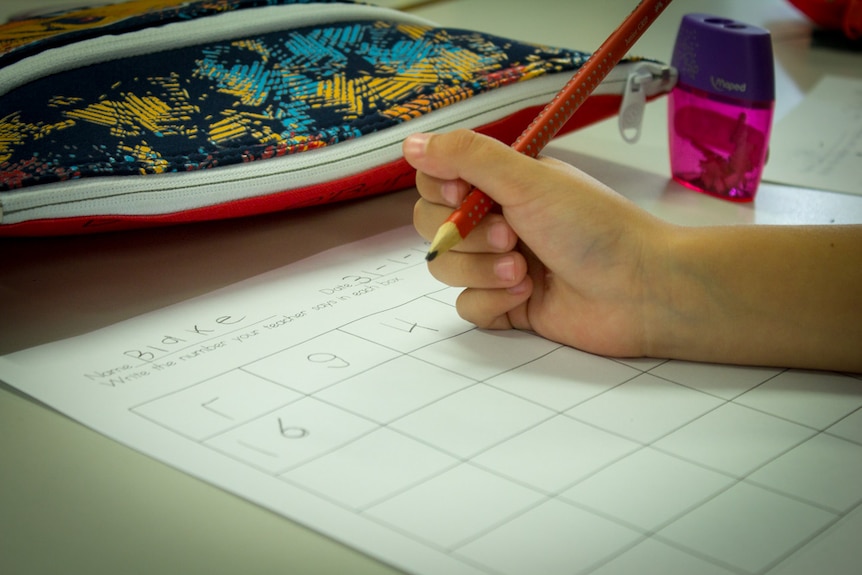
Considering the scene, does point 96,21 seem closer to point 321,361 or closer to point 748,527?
point 321,361

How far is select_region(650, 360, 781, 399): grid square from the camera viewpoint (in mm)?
557

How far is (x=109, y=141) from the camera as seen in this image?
0.65 metres

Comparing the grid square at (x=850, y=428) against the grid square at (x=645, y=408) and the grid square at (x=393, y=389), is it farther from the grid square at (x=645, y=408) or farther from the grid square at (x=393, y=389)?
A: the grid square at (x=393, y=389)

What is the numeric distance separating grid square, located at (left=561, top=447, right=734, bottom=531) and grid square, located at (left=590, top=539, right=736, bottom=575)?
0.02 m

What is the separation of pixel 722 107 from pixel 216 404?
527 mm

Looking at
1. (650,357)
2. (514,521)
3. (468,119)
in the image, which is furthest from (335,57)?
(514,521)

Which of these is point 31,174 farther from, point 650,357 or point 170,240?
point 650,357

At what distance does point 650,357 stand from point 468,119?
27 cm

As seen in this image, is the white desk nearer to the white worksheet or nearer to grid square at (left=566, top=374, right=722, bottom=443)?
the white worksheet

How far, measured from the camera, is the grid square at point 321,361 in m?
0.55

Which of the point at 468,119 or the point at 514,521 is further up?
the point at 468,119

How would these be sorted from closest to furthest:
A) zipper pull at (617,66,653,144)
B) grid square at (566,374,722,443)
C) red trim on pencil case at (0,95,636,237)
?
grid square at (566,374,722,443) < red trim on pencil case at (0,95,636,237) < zipper pull at (617,66,653,144)

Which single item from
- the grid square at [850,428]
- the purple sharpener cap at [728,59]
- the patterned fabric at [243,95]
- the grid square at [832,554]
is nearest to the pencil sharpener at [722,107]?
the purple sharpener cap at [728,59]

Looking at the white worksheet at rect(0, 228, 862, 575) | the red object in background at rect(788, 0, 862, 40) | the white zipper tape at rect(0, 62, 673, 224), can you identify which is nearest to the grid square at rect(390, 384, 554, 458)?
the white worksheet at rect(0, 228, 862, 575)
